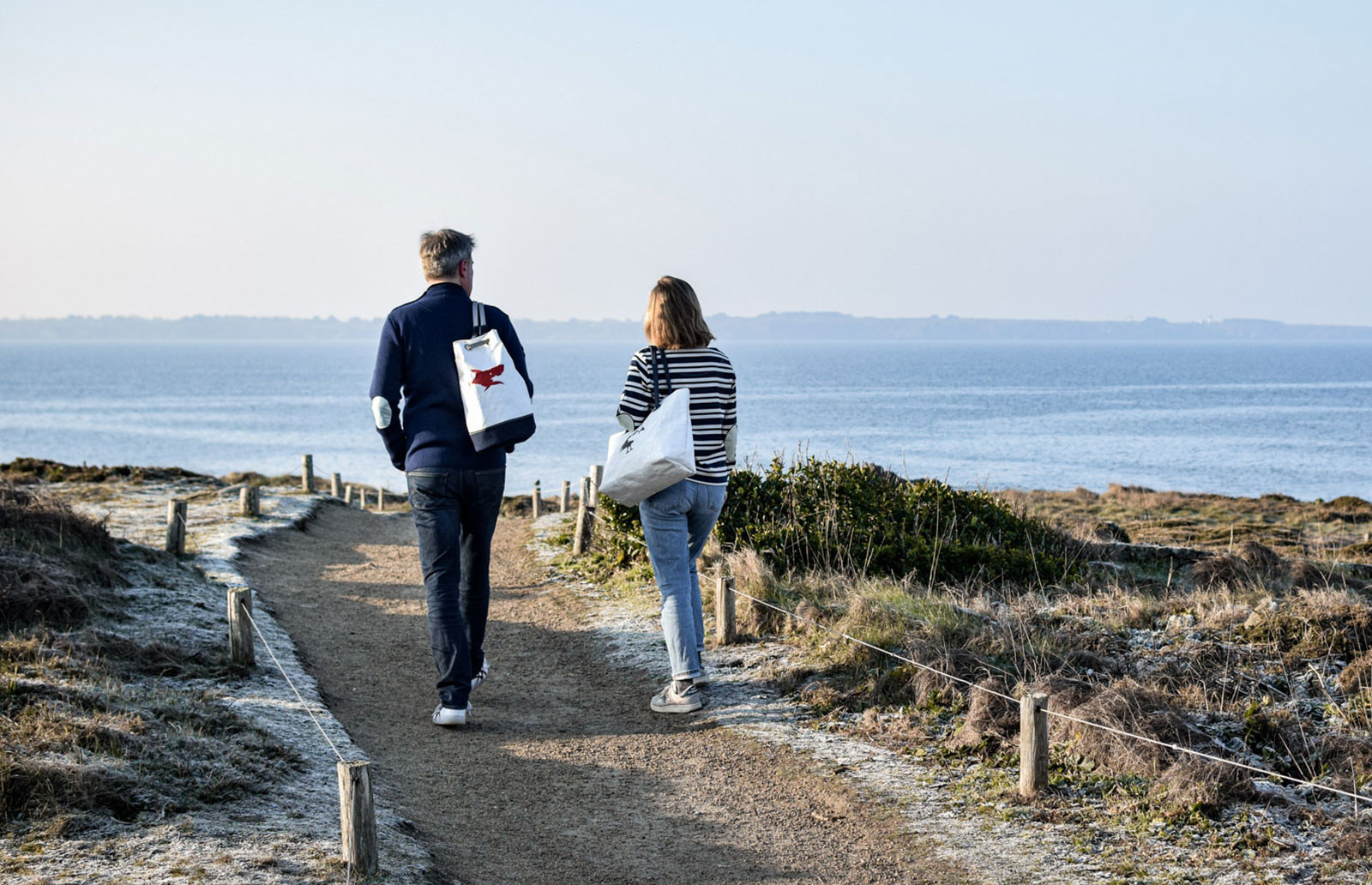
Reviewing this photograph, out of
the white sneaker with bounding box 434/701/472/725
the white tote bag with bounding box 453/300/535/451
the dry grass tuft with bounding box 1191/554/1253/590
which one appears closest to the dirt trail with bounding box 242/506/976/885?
the white sneaker with bounding box 434/701/472/725

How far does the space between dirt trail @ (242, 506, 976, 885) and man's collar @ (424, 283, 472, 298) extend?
2645mm

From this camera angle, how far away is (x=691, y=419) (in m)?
6.27

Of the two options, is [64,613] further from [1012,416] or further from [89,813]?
[1012,416]

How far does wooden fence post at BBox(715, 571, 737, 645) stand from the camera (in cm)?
825

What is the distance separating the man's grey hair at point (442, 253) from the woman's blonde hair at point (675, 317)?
1.13m

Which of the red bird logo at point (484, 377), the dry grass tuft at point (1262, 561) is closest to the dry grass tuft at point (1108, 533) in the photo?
the dry grass tuft at point (1262, 561)

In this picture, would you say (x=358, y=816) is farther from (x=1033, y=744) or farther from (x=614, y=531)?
(x=614, y=531)

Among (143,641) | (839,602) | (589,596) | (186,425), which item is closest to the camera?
(143,641)

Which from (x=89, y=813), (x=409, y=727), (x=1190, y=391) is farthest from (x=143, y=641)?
(x=1190, y=391)

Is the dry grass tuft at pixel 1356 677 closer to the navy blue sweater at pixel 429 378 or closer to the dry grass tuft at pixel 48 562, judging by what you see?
the navy blue sweater at pixel 429 378

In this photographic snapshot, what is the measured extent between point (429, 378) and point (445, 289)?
522 mm

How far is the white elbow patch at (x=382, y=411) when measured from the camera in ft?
19.8

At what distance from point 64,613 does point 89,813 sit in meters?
3.61

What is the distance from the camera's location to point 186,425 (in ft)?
269
